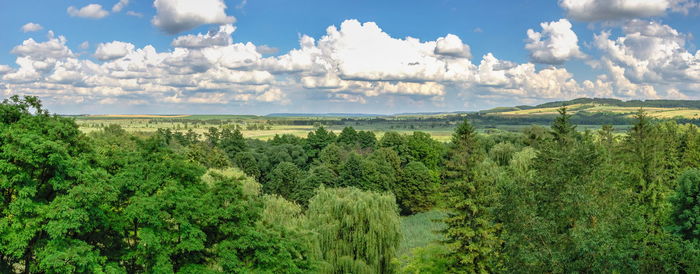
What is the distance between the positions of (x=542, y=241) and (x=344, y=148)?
7011 centimetres

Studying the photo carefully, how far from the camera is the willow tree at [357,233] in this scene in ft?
97.4

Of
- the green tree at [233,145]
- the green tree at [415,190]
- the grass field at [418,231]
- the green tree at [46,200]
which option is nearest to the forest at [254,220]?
the green tree at [46,200]

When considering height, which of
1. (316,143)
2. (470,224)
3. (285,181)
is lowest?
(285,181)

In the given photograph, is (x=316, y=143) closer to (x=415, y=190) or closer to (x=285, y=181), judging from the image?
(x=285, y=181)

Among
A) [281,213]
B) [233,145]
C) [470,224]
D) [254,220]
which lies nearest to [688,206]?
[470,224]

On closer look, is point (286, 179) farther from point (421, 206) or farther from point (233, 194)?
point (233, 194)

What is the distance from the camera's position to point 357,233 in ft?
102

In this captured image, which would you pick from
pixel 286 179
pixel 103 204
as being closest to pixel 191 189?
pixel 103 204

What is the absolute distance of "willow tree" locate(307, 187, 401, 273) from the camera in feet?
97.4

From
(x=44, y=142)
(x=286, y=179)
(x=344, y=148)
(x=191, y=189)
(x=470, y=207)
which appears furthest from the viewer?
(x=344, y=148)

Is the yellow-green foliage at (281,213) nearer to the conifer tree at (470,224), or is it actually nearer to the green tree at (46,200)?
the conifer tree at (470,224)

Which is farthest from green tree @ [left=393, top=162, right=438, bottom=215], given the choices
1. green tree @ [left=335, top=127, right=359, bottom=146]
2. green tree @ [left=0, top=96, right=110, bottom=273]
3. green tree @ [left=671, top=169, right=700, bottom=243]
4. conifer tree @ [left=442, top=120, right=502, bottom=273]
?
green tree @ [left=0, top=96, right=110, bottom=273]

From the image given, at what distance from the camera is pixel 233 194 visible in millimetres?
19484

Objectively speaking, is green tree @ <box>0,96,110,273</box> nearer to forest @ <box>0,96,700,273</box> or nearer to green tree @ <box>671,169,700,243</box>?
forest @ <box>0,96,700,273</box>
